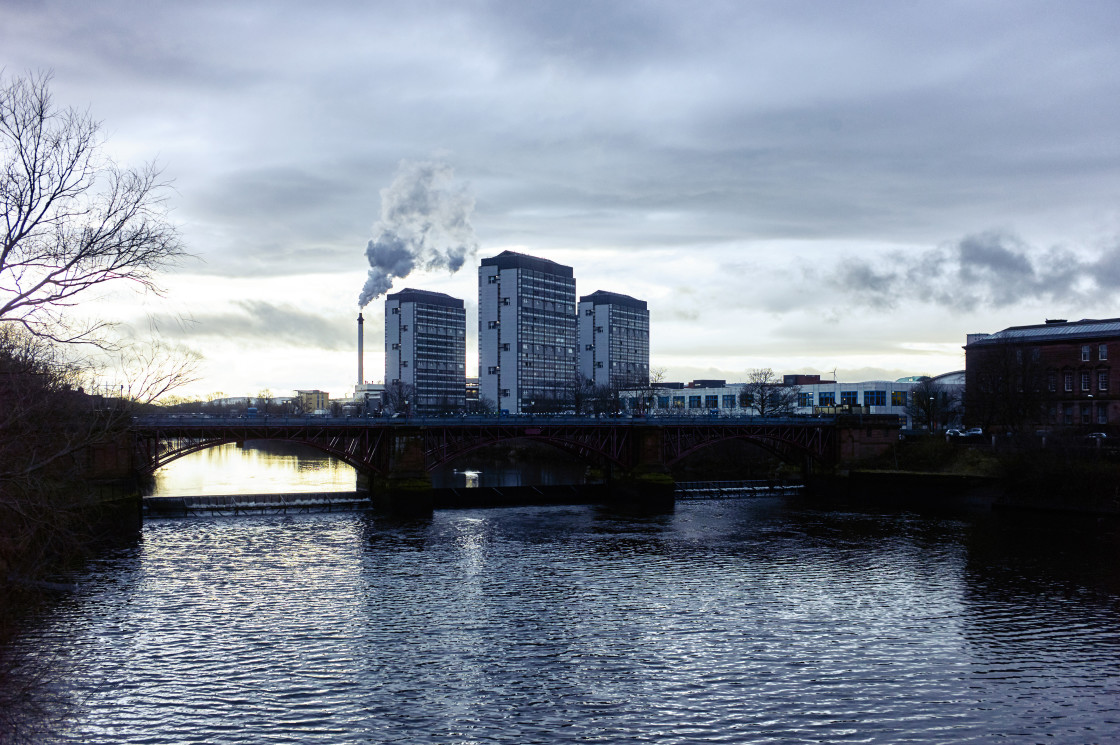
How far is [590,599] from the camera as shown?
43.6 metres

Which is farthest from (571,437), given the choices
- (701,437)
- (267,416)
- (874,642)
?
(874,642)

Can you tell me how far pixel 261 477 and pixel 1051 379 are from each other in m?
96.5

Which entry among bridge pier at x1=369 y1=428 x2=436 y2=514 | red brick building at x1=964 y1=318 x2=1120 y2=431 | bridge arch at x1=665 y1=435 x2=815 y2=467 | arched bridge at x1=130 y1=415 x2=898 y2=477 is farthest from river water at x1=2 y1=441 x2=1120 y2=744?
red brick building at x1=964 y1=318 x2=1120 y2=431

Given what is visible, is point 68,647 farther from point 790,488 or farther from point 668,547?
point 790,488

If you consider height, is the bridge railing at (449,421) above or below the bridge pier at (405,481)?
above

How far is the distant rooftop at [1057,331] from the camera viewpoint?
107 m

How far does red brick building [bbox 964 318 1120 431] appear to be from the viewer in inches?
4082

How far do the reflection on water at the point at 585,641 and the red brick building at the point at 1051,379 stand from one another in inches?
1877

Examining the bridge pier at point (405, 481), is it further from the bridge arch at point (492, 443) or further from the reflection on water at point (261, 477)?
the reflection on water at point (261, 477)

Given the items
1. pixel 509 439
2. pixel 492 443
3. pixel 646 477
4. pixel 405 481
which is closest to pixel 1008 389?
pixel 646 477

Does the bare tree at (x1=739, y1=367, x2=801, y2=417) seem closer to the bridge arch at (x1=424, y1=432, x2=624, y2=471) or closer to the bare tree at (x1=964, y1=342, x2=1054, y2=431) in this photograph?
the bare tree at (x1=964, y1=342, x2=1054, y2=431)

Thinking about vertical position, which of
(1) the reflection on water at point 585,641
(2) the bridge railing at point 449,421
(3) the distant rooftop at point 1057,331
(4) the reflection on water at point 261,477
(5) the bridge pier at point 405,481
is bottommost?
(1) the reflection on water at point 585,641

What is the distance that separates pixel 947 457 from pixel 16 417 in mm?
93855

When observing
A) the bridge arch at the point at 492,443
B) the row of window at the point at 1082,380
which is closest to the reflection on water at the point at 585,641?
the bridge arch at the point at 492,443
